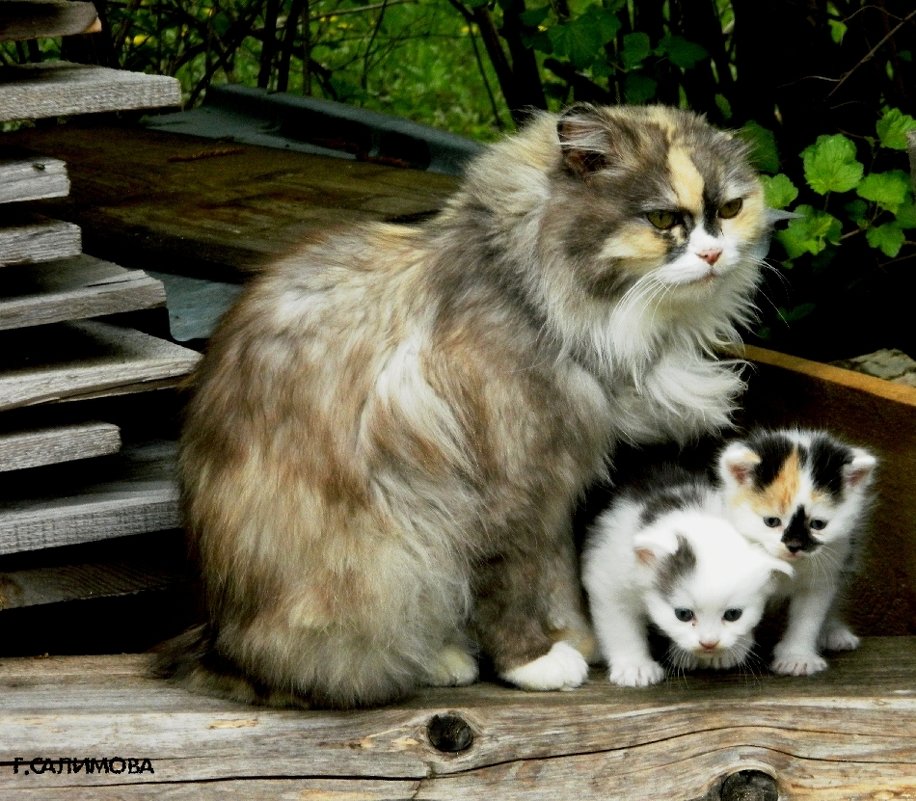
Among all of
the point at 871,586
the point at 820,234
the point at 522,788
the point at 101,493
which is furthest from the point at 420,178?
the point at 522,788

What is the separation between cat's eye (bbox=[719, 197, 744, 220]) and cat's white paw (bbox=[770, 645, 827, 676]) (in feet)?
3.13

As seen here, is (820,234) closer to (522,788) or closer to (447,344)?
(447,344)

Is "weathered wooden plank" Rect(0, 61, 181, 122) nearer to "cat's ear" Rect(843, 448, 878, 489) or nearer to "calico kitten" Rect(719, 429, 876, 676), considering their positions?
"calico kitten" Rect(719, 429, 876, 676)

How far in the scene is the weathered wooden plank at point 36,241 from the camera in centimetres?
279

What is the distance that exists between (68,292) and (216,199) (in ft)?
3.71

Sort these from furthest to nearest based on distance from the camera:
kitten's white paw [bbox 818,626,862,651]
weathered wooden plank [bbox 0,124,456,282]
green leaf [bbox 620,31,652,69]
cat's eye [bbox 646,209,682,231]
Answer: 1. green leaf [bbox 620,31,652,69]
2. weathered wooden plank [bbox 0,124,456,282]
3. kitten's white paw [bbox 818,626,862,651]
4. cat's eye [bbox 646,209,682,231]

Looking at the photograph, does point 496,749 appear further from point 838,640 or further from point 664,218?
point 664,218

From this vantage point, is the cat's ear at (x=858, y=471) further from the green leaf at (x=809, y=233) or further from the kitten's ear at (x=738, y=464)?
the green leaf at (x=809, y=233)

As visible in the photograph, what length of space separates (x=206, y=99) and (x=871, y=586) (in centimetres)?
357

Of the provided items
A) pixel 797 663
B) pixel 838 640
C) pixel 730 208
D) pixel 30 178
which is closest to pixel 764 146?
pixel 730 208

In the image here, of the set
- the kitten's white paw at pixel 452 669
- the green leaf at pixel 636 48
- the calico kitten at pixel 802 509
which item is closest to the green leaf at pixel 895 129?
the green leaf at pixel 636 48

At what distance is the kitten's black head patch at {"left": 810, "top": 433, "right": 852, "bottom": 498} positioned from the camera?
103 inches

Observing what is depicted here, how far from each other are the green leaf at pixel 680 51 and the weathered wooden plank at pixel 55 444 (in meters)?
1.97

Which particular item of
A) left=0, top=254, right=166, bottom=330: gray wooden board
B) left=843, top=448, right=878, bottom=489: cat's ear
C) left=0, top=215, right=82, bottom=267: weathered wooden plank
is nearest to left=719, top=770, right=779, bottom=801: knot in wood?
left=843, top=448, right=878, bottom=489: cat's ear
